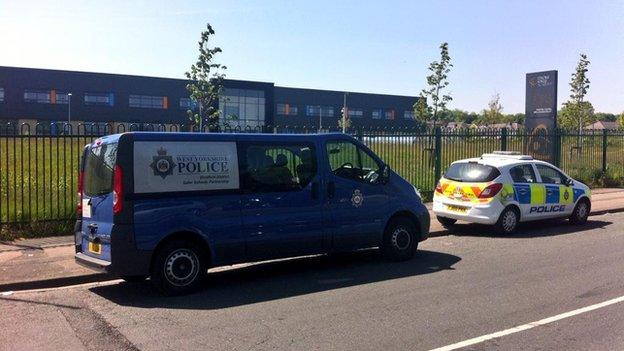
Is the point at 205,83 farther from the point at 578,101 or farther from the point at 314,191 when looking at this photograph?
the point at 578,101

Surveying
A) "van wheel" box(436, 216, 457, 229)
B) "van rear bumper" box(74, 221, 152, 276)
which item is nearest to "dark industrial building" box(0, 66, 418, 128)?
"van wheel" box(436, 216, 457, 229)

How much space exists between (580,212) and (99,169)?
10613 mm

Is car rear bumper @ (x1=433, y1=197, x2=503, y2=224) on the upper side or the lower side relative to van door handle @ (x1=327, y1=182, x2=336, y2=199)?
lower

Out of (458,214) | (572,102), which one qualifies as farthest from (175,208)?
(572,102)

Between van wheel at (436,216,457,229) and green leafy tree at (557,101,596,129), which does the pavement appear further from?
green leafy tree at (557,101,596,129)

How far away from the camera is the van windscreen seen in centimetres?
694

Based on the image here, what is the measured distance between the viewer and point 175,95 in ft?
233

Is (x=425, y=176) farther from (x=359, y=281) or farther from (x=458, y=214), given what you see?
(x=359, y=281)

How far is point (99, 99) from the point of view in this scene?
67375mm

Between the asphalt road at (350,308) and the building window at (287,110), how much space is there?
233ft

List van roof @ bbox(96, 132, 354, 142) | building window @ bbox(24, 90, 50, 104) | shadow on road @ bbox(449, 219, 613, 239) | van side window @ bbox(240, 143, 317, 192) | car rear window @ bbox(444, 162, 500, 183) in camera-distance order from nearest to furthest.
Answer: van roof @ bbox(96, 132, 354, 142) < van side window @ bbox(240, 143, 317, 192) < car rear window @ bbox(444, 162, 500, 183) < shadow on road @ bbox(449, 219, 613, 239) < building window @ bbox(24, 90, 50, 104)

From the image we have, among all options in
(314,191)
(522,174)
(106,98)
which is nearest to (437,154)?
(522,174)

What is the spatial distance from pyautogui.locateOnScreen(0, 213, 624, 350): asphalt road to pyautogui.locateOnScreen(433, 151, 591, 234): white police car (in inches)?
82.1

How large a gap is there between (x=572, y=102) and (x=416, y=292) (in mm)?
31119
